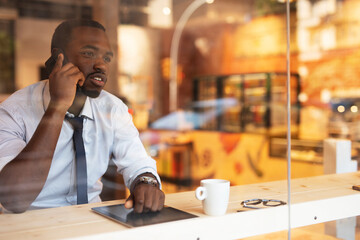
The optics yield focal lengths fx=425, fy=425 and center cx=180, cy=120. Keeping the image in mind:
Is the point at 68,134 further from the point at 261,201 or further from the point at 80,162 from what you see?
the point at 261,201

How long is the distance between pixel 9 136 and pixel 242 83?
15.4 ft

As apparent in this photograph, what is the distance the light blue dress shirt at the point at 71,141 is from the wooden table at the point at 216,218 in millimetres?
163

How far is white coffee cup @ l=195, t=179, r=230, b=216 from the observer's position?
1.08m

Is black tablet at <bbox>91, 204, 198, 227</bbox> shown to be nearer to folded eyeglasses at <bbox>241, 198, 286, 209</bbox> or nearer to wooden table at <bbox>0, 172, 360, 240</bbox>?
wooden table at <bbox>0, 172, 360, 240</bbox>

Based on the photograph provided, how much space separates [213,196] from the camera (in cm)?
109

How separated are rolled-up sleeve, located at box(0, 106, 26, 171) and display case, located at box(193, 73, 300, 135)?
145 inches

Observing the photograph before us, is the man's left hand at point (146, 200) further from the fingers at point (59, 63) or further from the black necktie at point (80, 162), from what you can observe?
the fingers at point (59, 63)

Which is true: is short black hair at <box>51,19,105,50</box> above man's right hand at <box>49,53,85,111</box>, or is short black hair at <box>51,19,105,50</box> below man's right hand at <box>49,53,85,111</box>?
above

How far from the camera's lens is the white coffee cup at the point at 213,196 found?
1.08 metres

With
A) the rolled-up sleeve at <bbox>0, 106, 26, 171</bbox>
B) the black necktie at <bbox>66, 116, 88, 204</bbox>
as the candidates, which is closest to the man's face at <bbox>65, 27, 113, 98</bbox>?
the black necktie at <bbox>66, 116, 88, 204</bbox>

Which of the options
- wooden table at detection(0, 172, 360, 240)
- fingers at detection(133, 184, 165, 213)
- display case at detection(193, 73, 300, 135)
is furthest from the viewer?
display case at detection(193, 73, 300, 135)

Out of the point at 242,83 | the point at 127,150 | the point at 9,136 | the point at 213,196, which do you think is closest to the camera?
the point at 213,196

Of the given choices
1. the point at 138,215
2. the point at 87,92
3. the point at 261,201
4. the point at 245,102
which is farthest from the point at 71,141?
the point at 245,102

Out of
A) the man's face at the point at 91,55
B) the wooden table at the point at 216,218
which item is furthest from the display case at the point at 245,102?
the man's face at the point at 91,55
